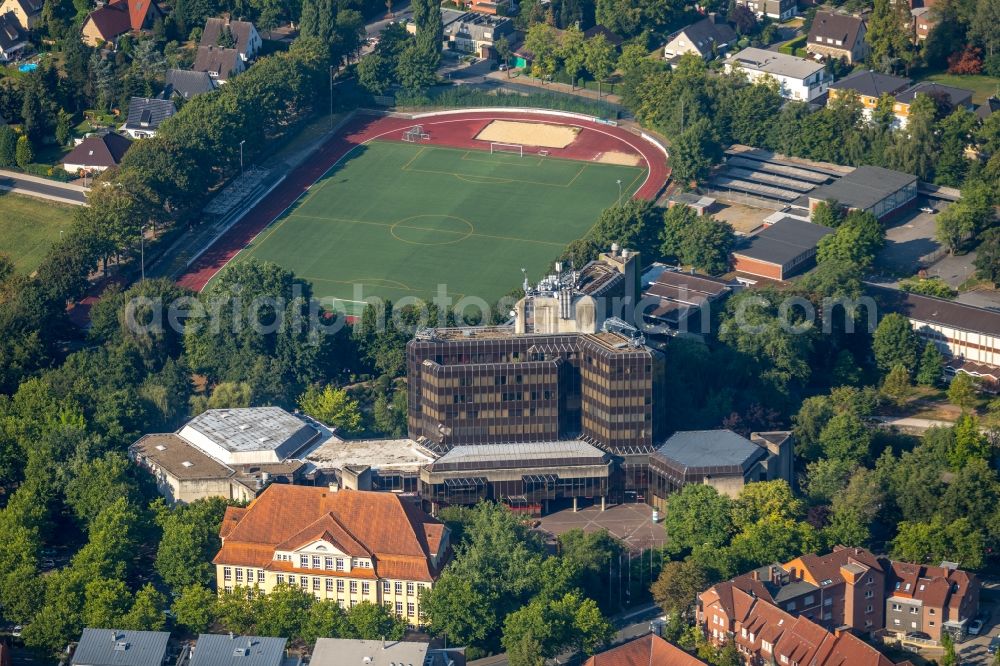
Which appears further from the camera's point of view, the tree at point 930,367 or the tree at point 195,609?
the tree at point 930,367

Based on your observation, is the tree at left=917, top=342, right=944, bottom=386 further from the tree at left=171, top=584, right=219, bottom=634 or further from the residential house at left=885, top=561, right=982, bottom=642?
the tree at left=171, top=584, right=219, bottom=634

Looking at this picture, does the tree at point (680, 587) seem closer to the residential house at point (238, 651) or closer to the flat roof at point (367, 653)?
the flat roof at point (367, 653)

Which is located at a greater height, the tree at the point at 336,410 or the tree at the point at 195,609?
the tree at the point at 336,410

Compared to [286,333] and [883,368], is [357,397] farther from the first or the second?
[883,368]

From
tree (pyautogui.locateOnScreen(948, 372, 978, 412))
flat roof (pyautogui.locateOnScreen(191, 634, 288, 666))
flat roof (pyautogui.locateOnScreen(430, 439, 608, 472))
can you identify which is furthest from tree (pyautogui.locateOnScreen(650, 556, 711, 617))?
tree (pyautogui.locateOnScreen(948, 372, 978, 412))

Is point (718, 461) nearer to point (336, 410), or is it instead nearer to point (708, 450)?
point (708, 450)

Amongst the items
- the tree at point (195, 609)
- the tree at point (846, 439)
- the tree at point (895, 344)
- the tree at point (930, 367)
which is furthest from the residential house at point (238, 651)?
the tree at point (930, 367)

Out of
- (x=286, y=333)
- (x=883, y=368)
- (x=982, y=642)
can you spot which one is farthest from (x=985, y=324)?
(x=286, y=333)

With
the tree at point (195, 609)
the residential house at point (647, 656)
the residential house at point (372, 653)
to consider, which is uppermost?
the residential house at point (372, 653)
